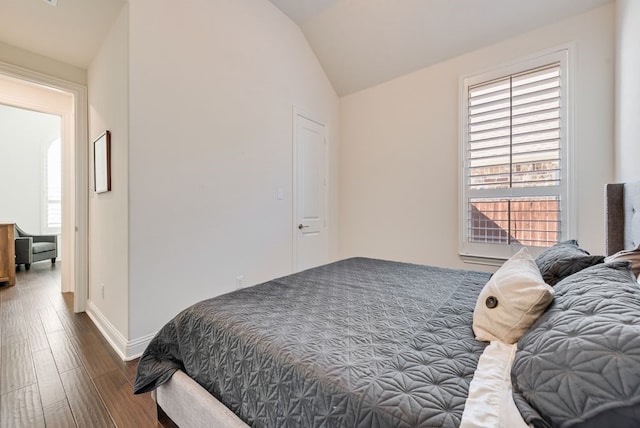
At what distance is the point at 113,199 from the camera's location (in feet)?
7.29

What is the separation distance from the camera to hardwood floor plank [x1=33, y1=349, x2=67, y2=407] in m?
1.57

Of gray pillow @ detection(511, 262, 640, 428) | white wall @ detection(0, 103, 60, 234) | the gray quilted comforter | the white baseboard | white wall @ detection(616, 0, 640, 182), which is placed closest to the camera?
gray pillow @ detection(511, 262, 640, 428)

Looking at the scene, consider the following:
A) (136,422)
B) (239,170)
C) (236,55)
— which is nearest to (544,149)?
(239,170)

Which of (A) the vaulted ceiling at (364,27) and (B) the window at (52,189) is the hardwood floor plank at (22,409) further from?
(B) the window at (52,189)

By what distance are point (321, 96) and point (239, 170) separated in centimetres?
173

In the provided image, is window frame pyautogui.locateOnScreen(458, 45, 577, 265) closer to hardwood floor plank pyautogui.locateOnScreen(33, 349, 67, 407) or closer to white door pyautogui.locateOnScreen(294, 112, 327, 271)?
white door pyautogui.locateOnScreen(294, 112, 327, 271)

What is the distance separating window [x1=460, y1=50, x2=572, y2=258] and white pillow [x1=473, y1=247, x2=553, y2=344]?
186 cm

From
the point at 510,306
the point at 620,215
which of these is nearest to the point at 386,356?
the point at 510,306

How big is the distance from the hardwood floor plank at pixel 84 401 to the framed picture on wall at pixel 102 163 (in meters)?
1.34

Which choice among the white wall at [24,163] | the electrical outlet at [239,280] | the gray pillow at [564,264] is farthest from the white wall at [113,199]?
the white wall at [24,163]

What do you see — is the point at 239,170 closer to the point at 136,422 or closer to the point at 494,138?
the point at 136,422

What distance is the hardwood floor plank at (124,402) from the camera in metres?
1.42

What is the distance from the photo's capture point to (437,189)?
3.04 m

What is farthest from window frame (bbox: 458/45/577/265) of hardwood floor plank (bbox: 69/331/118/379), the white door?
hardwood floor plank (bbox: 69/331/118/379)
